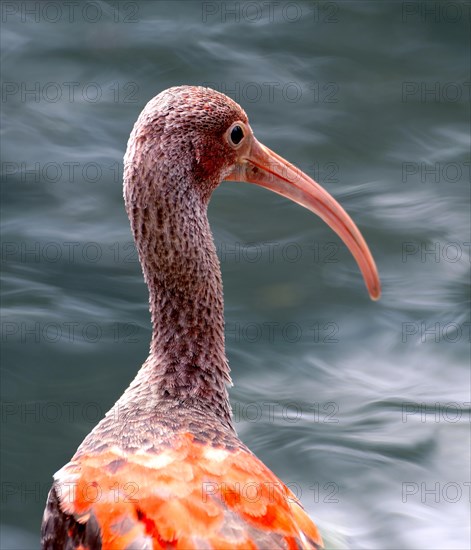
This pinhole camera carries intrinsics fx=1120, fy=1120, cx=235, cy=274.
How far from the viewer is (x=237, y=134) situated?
507 cm

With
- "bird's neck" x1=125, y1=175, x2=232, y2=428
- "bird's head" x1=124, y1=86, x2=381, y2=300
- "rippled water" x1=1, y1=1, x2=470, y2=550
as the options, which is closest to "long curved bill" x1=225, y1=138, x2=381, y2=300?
"bird's head" x1=124, y1=86, x2=381, y2=300

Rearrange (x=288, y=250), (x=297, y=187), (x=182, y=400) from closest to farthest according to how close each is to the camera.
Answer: (x=182, y=400), (x=297, y=187), (x=288, y=250)

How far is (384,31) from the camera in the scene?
1111 cm

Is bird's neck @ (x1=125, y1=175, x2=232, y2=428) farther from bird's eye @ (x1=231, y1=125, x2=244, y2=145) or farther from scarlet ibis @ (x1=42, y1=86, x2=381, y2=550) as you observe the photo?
bird's eye @ (x1=231, y1=125, x2=244, y2=145)

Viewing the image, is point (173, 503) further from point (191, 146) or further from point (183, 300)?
point (191, 146)

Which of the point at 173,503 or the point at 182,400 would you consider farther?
the point at 182,400

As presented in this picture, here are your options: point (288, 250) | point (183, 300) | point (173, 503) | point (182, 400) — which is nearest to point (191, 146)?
point (183, 300)

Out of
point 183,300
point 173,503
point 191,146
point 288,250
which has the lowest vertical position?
point 173,503

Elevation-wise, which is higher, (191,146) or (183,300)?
(191,146)

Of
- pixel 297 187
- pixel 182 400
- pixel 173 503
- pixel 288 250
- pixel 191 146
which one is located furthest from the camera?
pixel 288 250

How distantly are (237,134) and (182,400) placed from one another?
1227 mm

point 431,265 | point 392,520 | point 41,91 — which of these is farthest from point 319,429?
point 41,91

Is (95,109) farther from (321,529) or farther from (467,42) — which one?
(321,529)

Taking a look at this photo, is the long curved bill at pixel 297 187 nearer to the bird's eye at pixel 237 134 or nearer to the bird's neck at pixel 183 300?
the bird's eye at pixel 237 134
